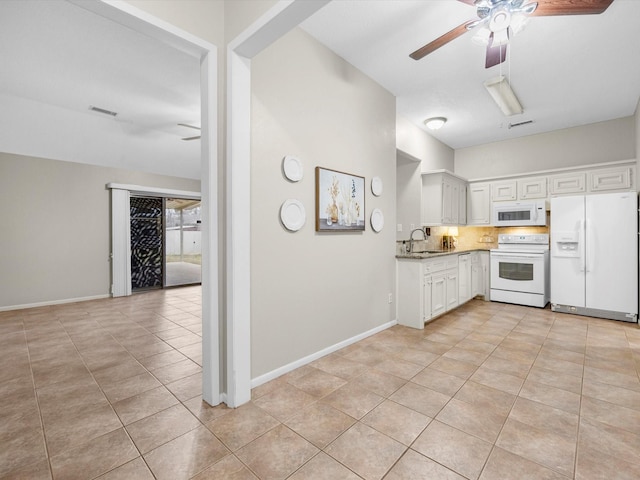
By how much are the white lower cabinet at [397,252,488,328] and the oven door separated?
57.1 inches

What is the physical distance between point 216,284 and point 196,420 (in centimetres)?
86

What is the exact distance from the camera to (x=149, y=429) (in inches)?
71.2

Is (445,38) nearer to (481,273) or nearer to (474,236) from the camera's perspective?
(481,273)

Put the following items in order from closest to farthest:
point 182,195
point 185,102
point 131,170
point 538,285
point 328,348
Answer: point 328,348 → point 185,102 → point 538,285 → point 131,170 → point 182,195

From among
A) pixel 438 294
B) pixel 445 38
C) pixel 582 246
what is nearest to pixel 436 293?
pixel 438 294

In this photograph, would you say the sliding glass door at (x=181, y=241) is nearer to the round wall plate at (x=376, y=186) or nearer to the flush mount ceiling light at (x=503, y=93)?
the round wall plate at (x=376, y=186)

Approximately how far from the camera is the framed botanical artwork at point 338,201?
2.82 m

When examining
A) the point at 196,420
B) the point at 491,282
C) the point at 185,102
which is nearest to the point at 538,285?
the point at 491,282

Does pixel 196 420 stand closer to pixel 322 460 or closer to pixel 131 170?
pixel 322 460

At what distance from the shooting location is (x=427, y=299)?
3832 millimetres

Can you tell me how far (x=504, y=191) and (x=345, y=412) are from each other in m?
5.15

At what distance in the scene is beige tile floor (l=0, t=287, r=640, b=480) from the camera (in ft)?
4.97

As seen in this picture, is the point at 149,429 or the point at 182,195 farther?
the point at 182,195

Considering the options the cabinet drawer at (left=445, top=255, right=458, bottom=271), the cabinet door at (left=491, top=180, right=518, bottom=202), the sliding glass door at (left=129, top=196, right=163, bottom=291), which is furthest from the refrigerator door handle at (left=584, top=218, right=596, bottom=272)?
the sliding glass door at (left=129, top=196, right=163, bottom=291)
